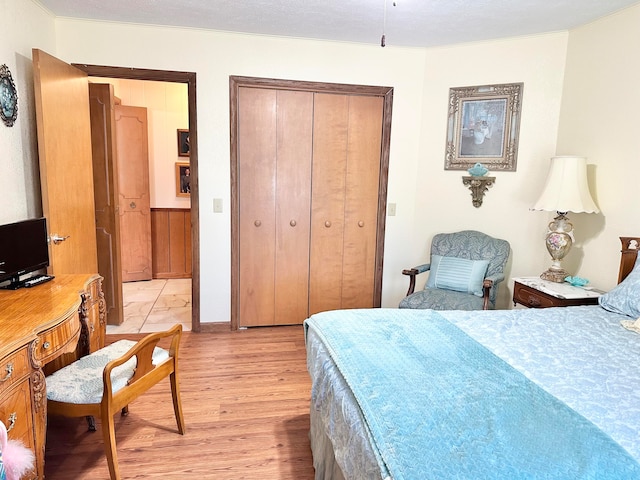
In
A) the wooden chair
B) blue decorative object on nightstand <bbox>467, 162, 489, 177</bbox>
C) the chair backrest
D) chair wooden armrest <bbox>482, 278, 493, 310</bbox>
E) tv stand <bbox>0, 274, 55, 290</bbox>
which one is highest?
blue decorative object on nightstand <bbox>467, 162, 489, 177</bbox>

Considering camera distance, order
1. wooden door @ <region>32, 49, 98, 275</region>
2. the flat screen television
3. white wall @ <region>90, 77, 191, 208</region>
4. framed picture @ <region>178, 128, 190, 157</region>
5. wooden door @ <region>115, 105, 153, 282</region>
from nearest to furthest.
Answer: the flat screen television → wooden door @ <region>32, 49, 98, 275</region> → wooden door @ <region>115, 105, 153, 282</region> → white wall @ <region>90, 77, 191, 208</region> → framed picture @ <region>178, 128, 190, 157</region>

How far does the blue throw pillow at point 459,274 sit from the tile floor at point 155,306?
2196mm

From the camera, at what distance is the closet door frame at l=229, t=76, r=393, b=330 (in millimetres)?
3508

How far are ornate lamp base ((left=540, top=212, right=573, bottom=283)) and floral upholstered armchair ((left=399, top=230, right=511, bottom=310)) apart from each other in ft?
1.25

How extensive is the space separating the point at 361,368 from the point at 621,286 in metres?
1.68

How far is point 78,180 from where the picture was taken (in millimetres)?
3027

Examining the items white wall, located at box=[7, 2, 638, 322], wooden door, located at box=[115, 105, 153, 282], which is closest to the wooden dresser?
white wall, located at box=[7, 2, 638, 322]

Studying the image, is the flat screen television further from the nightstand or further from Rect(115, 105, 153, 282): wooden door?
the nightstand

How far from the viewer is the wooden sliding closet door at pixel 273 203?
360cm

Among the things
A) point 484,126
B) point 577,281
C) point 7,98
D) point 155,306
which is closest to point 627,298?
point 577,281

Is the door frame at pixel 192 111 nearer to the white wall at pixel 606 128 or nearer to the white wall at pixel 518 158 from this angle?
the white wall at pixel 518 158

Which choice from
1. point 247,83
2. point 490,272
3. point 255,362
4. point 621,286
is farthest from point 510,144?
point 255,362

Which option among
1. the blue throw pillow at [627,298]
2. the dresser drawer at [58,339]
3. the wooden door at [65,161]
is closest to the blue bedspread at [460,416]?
the blue throw pillow at [627,298]

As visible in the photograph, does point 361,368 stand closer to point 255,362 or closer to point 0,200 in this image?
point 255,362
